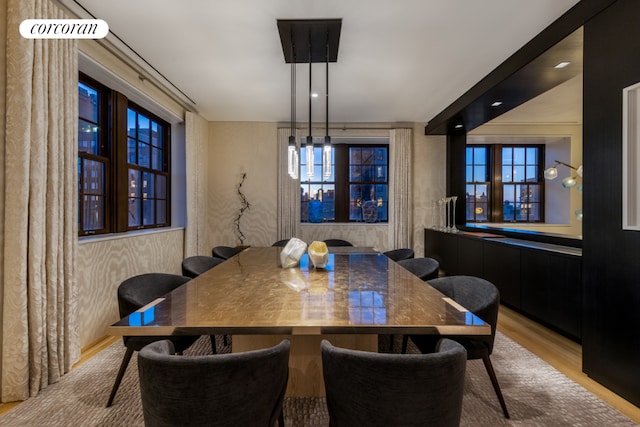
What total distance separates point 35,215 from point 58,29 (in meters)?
1.30

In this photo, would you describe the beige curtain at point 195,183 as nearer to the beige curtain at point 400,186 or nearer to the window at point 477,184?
the beige curtain at point 400,186

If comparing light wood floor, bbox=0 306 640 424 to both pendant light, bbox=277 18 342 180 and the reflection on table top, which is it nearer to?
the reflection on table top

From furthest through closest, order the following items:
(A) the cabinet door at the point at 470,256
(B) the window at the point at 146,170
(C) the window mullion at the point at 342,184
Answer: (C) the window mullion at the point at 342,184
(A) the cabinet door at the point at 470,256
(B) the window at the point at 146,170

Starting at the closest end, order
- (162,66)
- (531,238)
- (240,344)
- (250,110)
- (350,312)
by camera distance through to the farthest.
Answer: (350,312)
(240,344)
(162,66)
(531,238)
(250,110)

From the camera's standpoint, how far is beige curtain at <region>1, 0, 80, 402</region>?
1947 mm

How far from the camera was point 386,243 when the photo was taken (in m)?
5.75

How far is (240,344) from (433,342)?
115 centimetres

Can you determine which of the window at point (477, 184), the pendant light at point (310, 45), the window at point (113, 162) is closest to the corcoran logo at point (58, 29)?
the window at point (113, 162)

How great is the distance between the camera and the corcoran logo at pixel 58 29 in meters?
1.99

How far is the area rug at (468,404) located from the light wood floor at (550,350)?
84 mm

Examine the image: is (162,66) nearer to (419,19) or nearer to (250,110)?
(250,110)

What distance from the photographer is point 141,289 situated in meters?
2.04

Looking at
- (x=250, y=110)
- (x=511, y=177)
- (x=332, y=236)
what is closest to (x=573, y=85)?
(x=511, y=177)

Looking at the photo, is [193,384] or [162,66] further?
[162,66]
